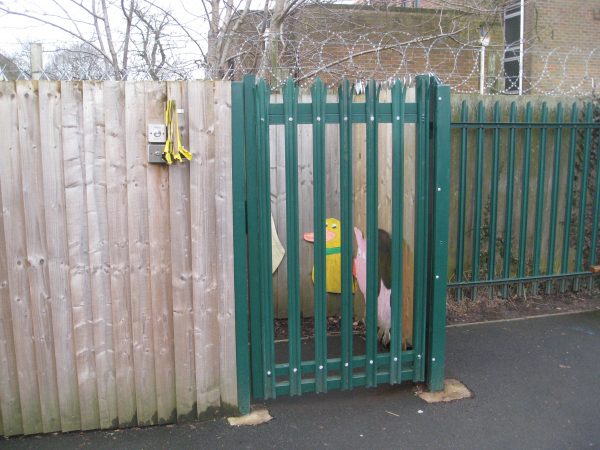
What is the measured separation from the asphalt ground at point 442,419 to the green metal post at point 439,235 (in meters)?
0.30

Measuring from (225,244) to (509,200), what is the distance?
354cm

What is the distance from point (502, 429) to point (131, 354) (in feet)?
7.58

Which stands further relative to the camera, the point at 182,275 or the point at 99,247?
the point at 182,275

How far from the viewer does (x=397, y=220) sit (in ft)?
12.5

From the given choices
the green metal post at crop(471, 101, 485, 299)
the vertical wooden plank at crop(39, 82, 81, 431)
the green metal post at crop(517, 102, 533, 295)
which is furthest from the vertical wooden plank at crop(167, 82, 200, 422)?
the green metal post at crop(517, 102, 533, 295)

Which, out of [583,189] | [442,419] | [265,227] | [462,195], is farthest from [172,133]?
[583,189]

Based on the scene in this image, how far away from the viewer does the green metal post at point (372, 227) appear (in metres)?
3.63

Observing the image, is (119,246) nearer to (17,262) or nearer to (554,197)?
(17,262)

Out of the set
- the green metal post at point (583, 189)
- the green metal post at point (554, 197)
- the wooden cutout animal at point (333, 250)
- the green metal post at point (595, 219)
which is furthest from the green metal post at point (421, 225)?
the green metal post at point (595, 219)

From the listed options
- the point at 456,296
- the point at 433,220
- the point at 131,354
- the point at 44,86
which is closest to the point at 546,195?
the point at 456,296

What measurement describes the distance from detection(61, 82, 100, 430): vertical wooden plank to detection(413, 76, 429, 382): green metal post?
6.83 ft

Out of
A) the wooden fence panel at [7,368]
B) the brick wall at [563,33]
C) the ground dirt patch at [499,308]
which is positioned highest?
the brick wall at [563,33]

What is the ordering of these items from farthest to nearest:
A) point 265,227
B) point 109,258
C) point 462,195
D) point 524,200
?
1. point 524,200
2. point 462,195
3. point 265,227
4. point 109,258

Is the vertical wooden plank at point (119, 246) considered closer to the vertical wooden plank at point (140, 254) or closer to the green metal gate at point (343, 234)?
the vertical wooden plank at point (140, 254)
